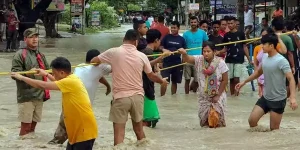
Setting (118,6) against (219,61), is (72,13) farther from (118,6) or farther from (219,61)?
(118,6)

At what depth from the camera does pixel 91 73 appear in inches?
300

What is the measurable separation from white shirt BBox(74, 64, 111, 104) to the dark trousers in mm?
15535

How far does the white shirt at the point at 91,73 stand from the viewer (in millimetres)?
7593

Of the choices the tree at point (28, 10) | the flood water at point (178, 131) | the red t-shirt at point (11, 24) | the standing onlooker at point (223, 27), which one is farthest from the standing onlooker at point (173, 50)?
the tree at point (28, 10)

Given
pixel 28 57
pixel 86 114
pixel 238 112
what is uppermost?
pixel 28 57

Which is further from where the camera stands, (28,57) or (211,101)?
(211,101)

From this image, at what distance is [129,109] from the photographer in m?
7.54

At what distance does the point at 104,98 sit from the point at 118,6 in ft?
273

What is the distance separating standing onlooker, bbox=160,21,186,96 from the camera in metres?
12.9

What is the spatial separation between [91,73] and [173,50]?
17.4ft

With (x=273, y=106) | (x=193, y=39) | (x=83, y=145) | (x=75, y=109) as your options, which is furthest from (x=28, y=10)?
(x=83, y=145)

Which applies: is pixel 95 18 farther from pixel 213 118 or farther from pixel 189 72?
pixel 213 118

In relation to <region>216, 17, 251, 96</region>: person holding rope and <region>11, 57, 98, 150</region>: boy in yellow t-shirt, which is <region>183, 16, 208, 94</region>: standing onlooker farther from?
<region>11, 57, 98, 150</region>: boy in yellow t-shirt

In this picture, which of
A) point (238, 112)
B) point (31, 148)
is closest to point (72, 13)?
point (238, 112)
